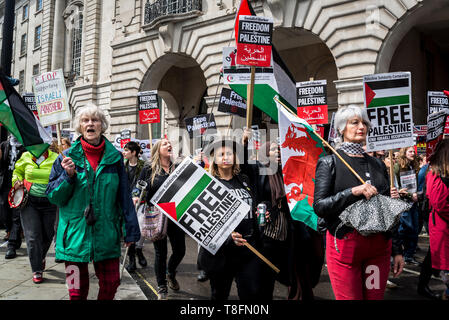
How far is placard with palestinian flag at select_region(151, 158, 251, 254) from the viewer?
3.08 m

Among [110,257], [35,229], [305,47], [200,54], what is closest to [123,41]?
[200,54]

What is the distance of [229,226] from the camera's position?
10.1 feet

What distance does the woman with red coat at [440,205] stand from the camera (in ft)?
13.4

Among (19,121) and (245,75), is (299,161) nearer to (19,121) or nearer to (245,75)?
(245,75)

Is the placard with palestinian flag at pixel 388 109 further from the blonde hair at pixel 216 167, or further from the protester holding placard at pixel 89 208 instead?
the protester holding placard at pixel 89 208

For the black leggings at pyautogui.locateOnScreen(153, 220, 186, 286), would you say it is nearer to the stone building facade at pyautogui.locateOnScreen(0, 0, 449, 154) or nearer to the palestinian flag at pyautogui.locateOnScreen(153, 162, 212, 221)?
the palestinian flag at pyautogui.locateOnScreen(153, 162, 212, 221)

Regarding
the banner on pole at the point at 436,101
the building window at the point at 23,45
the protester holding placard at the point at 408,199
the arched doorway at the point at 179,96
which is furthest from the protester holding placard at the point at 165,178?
the building window at the point at 23,45

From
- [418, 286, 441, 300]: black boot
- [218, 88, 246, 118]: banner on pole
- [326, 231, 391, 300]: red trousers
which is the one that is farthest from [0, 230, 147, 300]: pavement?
[218, 88, 246, 118]: banner on pole

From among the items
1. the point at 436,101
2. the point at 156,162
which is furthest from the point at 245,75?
the point at 436,101

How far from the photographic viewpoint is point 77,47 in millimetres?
26109

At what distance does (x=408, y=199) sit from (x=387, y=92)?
3395 millimetres

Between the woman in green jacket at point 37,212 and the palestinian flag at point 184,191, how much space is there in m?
2.44

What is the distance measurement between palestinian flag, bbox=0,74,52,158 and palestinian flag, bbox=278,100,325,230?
6.89 feet
